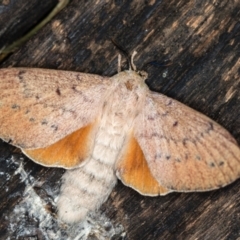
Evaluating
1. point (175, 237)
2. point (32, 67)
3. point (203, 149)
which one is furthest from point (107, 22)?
point (175, 237)

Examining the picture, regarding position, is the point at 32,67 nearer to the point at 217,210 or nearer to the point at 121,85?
the point at 121,85

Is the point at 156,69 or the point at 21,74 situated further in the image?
the point at 156,69

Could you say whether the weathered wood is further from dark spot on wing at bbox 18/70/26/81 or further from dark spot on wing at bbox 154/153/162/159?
dark spot on wing at bbox 154/153/162/159

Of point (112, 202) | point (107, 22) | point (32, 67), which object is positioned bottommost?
point (112, 202)

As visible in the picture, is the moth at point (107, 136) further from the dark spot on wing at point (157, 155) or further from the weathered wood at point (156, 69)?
the weathered wood at point (156, 69)

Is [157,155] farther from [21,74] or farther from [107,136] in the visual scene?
[21,74]

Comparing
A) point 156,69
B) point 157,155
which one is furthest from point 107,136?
point 156,69

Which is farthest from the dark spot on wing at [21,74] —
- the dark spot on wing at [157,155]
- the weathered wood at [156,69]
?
the dark spot on wing at [157,155]
